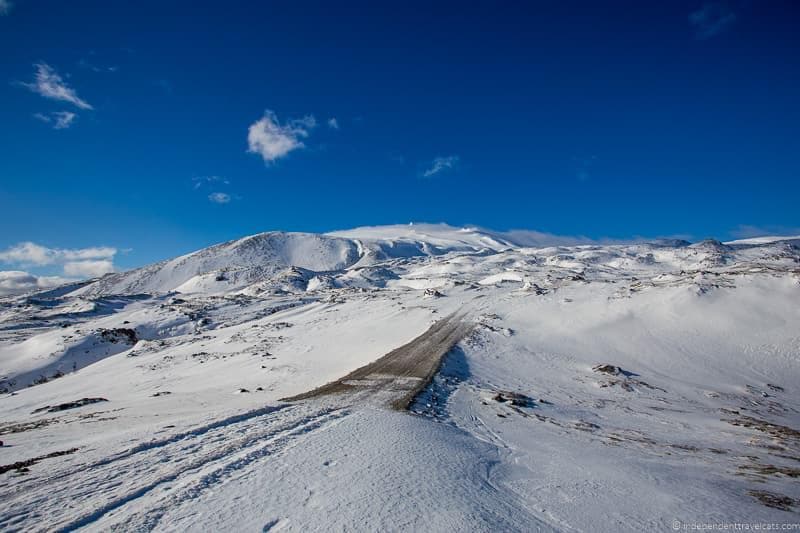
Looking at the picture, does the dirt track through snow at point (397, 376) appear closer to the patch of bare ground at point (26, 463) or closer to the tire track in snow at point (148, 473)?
the tire track in snow at point (148, 473)

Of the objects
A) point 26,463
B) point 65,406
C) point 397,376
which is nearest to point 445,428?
point 397,376

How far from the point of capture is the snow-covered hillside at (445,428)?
7.07m

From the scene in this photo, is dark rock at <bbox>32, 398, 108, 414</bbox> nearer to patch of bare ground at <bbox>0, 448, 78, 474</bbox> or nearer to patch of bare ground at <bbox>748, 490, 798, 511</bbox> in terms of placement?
patch of bare ground at <bbox>0, 448, 78, 474</bbox>

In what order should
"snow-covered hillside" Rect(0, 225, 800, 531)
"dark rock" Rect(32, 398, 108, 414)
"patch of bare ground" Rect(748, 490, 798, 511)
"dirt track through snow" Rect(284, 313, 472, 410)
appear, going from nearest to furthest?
"snow-covered hillside" Rect(0, 225, 800, 531)
"patch of bare ground" Rect(748, 490, 798, 511)
"dirt track through snow" Rect(284, 313, 472, 410)
"dark rock" Rect(32, 398, 108, 414)

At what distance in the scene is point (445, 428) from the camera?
1350 centimetres

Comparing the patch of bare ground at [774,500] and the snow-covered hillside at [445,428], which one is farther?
the patch of bare ground at [774,500]

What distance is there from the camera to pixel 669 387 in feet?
88.6

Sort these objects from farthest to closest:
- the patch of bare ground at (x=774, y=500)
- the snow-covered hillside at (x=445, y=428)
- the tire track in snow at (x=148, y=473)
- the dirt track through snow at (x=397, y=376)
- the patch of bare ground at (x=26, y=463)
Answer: the dirt track through snow at (x=397, y=376)
the patch of bare ground at (x=774, y=500)
the patch of bare ground at (x=26, y=463)
the snow-covered hillside at (x=445, y=428)
the tire track in snow at (x=148, y=473)

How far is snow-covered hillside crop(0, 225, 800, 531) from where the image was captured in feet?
23.2

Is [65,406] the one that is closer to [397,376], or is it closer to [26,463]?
[26,463]

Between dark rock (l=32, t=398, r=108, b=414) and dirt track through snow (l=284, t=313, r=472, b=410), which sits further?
dark rock (l=32, t=398, r=108, b=414)

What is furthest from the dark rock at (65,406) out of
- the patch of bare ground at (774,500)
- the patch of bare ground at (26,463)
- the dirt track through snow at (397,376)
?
the patch of bare ground at (774,500)

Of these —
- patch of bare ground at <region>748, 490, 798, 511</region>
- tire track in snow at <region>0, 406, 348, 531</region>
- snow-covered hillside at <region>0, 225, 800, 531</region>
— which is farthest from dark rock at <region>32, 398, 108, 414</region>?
patch of bare ground at <region>748, 490, 798, 511</region>

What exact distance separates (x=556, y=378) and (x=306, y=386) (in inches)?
655
